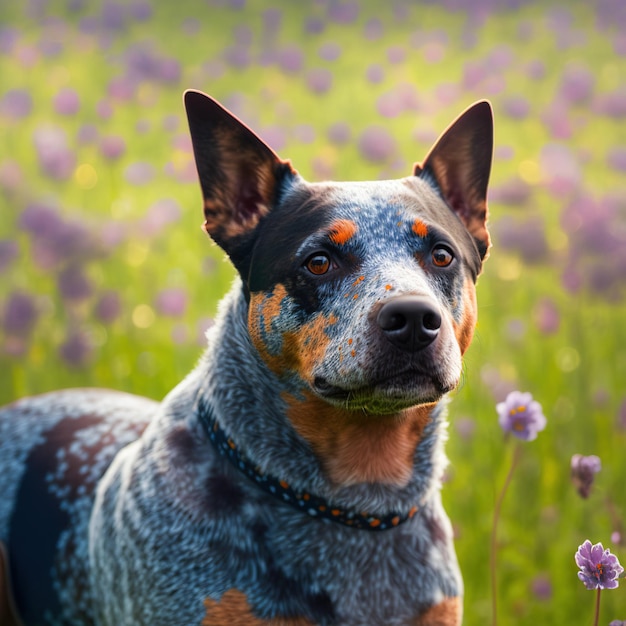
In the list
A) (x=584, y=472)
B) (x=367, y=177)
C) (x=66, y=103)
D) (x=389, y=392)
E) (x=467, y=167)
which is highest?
(x=66, y=103)

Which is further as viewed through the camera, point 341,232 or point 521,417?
A: point 521,417

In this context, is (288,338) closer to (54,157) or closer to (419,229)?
(419,229)

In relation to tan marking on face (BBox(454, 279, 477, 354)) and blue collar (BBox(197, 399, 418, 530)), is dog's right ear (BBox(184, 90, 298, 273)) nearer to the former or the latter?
blue collar (BBox(197, 399, 418, 530))

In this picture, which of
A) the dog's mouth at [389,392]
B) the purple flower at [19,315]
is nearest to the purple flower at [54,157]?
the purple flower at [19,315]

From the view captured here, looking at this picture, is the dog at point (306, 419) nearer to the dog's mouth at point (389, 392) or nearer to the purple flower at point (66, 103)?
the dog's mouth at point (389, 392)

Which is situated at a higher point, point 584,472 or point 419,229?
point 419,229

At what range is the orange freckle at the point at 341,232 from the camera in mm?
3178

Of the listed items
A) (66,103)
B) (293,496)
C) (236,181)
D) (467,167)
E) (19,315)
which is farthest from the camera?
(66,103)

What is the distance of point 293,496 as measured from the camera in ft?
10.6

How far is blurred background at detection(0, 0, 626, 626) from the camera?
191 inches

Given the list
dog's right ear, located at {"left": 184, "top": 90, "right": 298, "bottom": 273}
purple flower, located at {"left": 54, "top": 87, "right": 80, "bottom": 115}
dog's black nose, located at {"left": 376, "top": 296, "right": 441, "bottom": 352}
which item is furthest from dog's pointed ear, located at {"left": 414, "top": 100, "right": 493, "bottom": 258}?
purple flower, located at {"left": 54, "top": 87, "right": 80, "bottom": 115}

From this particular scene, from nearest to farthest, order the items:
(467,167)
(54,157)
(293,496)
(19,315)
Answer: (293,496)
(467,167)
(19,315)
(54,157)

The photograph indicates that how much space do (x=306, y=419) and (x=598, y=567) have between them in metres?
1.12

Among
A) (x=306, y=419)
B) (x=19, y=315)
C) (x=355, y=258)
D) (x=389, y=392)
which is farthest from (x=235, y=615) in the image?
(x=19, y=315)
